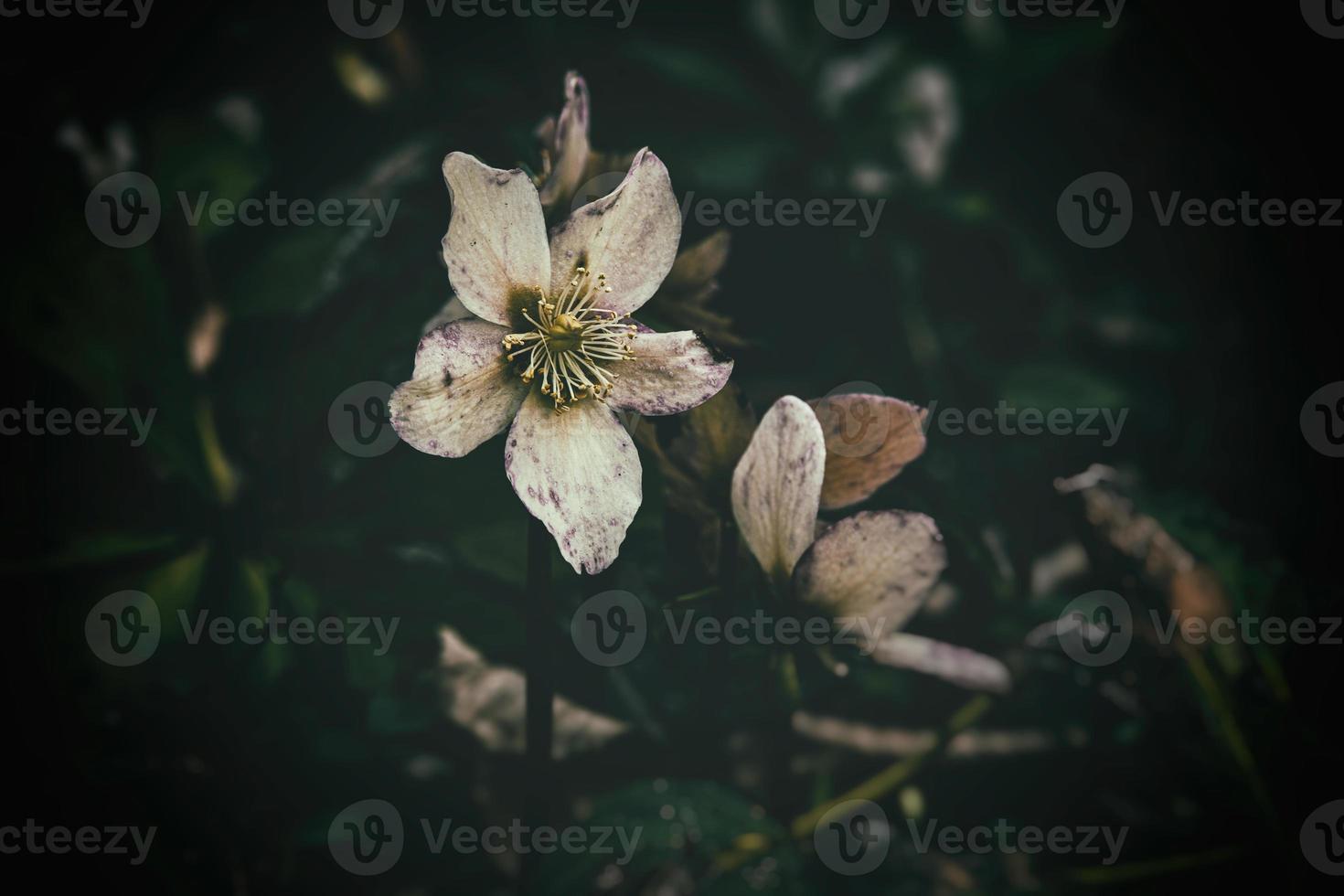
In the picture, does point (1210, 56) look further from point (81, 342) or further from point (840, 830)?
point (81, 342)

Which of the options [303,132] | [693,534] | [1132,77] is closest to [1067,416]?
[1132,77]
